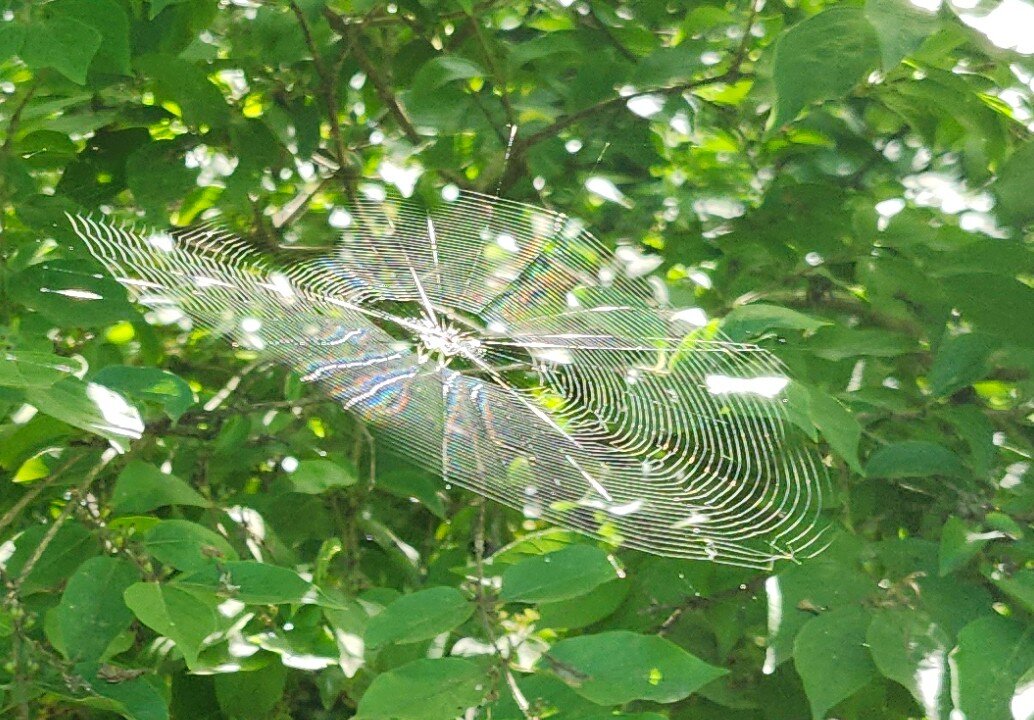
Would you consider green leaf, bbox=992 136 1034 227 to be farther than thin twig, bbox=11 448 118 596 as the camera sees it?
Yes

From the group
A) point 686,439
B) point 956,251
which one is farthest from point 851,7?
point 686,439

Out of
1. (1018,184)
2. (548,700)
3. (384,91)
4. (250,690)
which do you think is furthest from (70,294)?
(1018,184)

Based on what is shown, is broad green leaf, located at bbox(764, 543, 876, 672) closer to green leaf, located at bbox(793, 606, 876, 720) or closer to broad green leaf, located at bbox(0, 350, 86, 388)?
green leaf, located at bbox(793, 606, 876, 720)

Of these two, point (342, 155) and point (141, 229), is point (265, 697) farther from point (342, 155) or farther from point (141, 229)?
point (342, 155)

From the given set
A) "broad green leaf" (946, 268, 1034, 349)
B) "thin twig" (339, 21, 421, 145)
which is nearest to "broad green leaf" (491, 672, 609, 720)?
"broad green leaf" (946, 268, 1034, 349)

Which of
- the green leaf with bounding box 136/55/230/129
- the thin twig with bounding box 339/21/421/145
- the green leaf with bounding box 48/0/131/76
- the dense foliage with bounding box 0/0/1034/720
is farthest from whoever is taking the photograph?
the thin twig with bounding box 339/21/421/145

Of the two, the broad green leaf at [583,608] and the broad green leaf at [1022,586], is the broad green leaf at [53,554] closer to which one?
the broad green leaf at [583,608]

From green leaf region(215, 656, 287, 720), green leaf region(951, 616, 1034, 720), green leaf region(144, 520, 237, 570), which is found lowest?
green leaf region(215, 656, 287, 720)

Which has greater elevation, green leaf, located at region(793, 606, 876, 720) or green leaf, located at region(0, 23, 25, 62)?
green leaf, located at region(0, 23, 25, 62)
